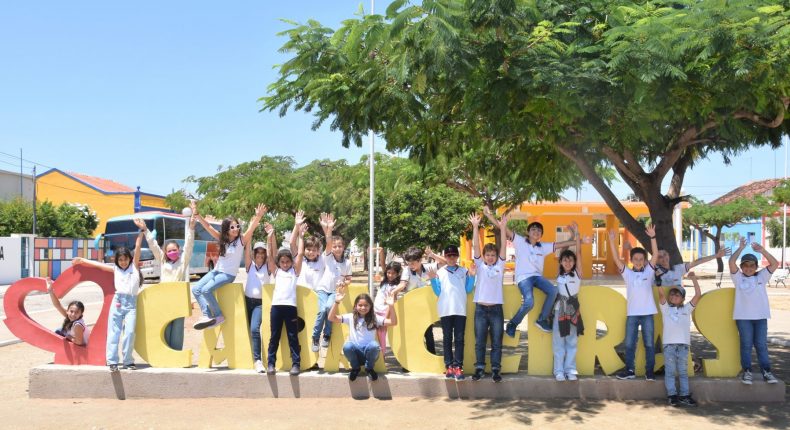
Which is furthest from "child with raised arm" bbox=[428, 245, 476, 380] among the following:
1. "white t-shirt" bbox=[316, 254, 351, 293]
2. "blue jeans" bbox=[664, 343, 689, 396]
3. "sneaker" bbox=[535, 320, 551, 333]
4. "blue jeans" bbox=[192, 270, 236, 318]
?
"blue jeans" bbox=[192, 270, 236, 318]

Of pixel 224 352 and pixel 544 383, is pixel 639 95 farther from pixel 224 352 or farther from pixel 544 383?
pixel 224 352

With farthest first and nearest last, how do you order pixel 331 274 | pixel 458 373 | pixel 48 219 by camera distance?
pixel 48 219
pixel 331 274
pixel 458 373

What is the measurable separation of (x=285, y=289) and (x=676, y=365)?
422cm

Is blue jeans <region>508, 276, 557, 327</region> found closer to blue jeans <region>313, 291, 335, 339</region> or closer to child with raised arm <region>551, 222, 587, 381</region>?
child with raised arm <region>551, 222, 587, 381</region>

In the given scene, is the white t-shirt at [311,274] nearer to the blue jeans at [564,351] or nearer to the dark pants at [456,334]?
the dark pants at [456,334]

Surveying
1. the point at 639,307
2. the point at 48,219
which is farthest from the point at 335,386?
the point at 48,219

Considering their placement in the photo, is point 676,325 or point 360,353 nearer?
point 676,325

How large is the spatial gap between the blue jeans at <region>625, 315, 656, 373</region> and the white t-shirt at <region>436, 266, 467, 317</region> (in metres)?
1.82

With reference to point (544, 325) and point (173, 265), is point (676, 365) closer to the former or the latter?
point (544, 325)

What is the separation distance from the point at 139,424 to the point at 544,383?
4129 millimetres

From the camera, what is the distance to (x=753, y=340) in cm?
736

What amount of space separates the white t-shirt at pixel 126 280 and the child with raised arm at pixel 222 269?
2.31ft

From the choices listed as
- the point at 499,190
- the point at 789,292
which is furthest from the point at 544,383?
the point at 789,292

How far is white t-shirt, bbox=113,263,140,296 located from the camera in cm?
761
